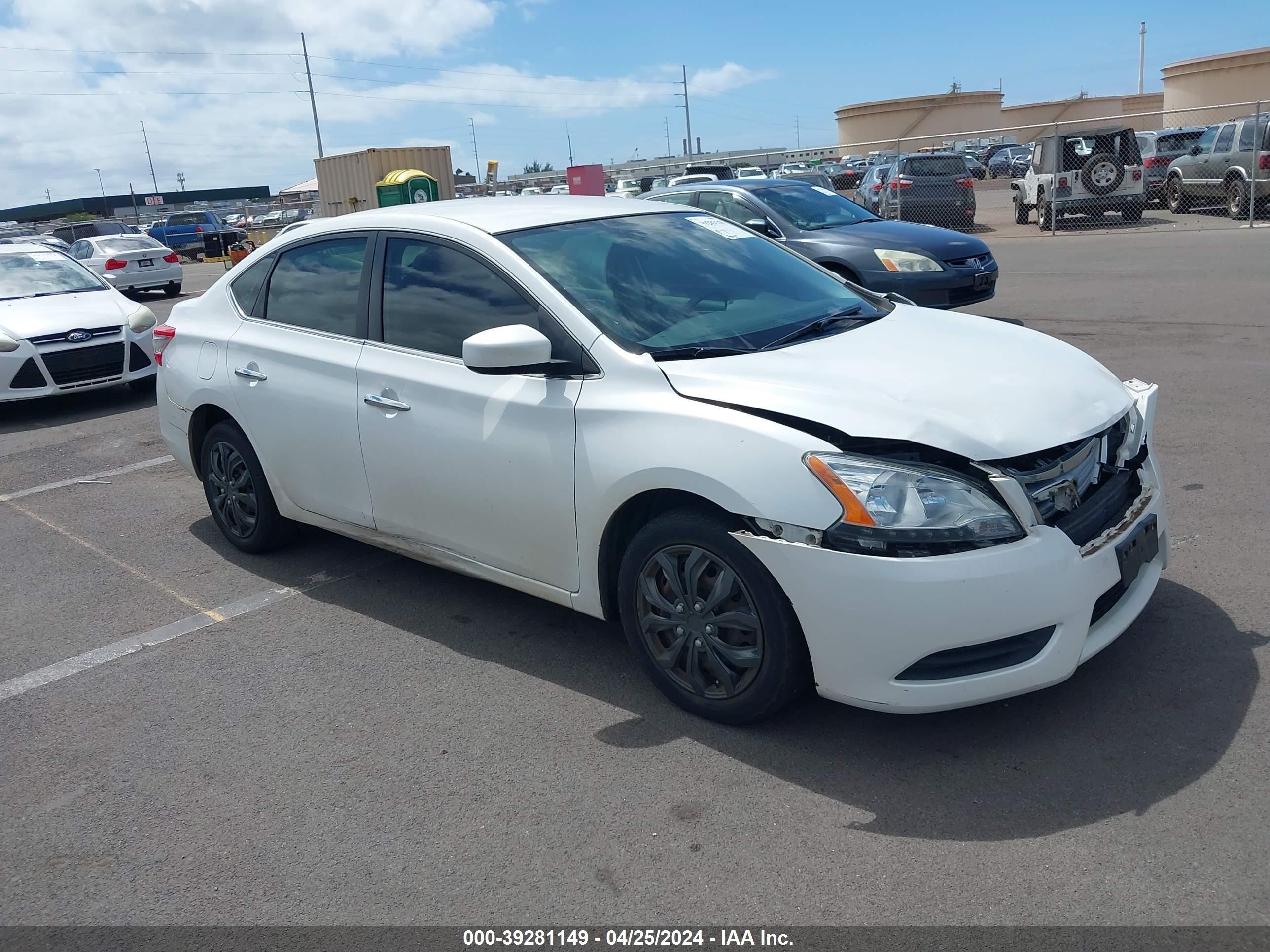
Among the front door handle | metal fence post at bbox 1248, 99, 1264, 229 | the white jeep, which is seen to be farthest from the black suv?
the front door handle

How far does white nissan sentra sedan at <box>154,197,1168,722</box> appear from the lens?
319 cm

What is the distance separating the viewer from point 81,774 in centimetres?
369

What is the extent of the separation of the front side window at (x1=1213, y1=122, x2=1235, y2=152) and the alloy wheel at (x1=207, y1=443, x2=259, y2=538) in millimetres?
19816

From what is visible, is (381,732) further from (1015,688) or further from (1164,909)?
(1164,909)

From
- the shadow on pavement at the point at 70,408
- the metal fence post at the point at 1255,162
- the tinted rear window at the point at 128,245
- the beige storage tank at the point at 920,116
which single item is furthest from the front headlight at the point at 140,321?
the beige storage tank at the point at 920,116

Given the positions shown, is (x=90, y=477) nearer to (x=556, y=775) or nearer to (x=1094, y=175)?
(x=556, y=775)

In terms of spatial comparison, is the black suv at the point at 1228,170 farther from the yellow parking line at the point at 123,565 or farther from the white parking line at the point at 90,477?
the yellow parking line at the point at 123,565

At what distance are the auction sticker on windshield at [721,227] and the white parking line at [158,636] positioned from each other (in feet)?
7.52

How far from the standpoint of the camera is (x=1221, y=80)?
49.2 meters

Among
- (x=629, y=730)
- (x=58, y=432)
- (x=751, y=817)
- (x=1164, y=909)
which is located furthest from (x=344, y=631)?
(x=58, y=432)

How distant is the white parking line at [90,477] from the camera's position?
292 inches

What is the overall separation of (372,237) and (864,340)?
2.18 meters

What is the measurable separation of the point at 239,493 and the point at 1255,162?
1852 centimetres

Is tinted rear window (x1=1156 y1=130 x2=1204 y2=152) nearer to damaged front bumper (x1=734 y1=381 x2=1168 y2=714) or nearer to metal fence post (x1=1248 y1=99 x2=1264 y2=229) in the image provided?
metal fence post (x1=1248 y1=99 x2=1264 y2=229)
